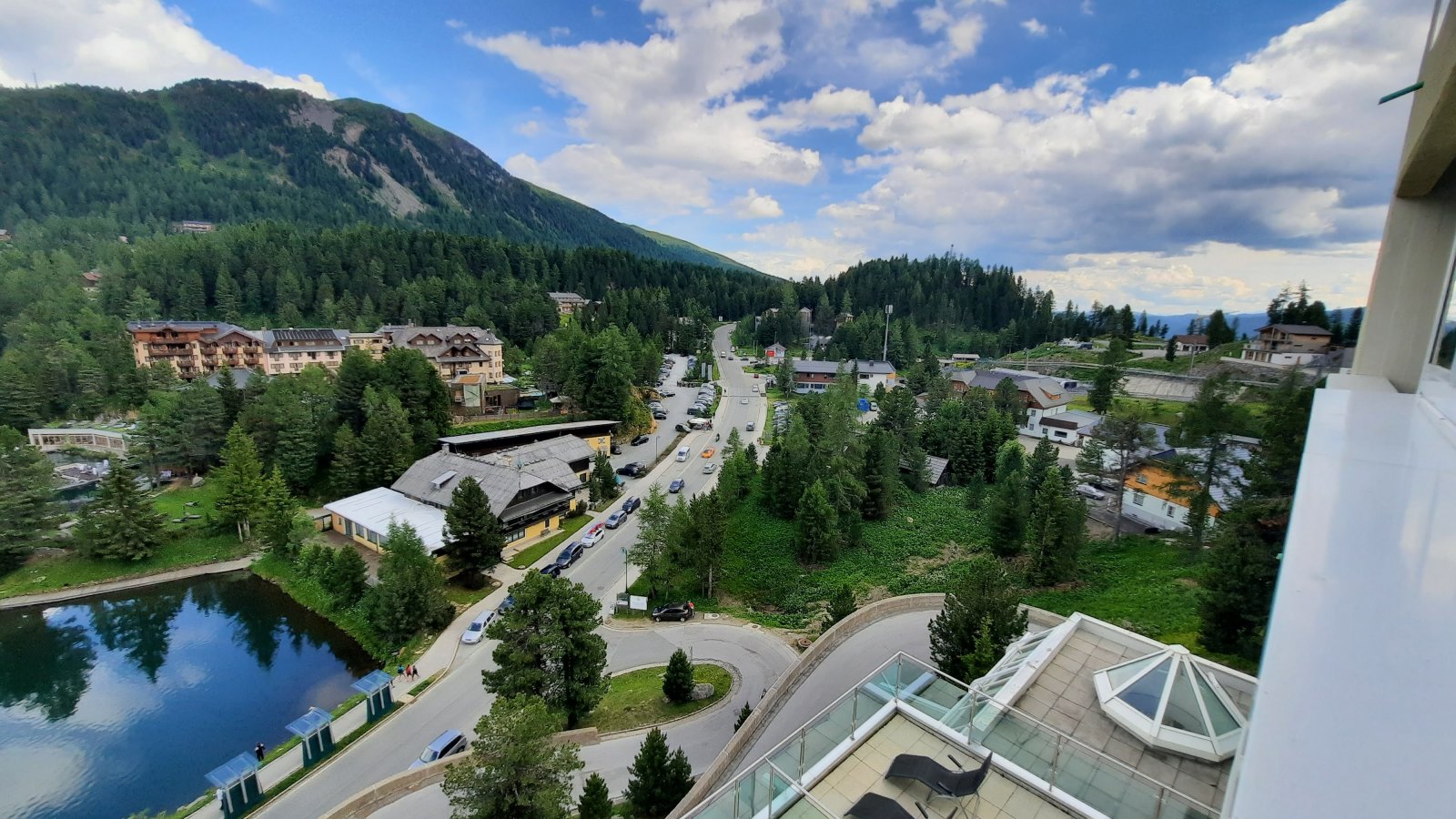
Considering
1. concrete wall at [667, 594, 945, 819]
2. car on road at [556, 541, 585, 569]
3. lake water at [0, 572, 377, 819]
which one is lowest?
lake water at [0, 572, 377, 819]

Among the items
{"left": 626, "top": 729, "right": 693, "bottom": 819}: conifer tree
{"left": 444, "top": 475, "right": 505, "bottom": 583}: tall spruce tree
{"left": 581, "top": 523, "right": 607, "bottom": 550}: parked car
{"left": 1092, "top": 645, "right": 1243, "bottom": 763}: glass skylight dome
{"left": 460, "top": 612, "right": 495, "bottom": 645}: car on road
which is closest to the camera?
{"left": 1092, "top": 645, "right": 1243, "bottom": 763}: glass skylight dome

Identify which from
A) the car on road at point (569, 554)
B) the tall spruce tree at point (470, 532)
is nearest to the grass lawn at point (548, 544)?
the car on road at point (569, 554)

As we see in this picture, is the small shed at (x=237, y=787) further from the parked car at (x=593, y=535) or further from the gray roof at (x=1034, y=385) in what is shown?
the gray roof at (x=1034, y=385)

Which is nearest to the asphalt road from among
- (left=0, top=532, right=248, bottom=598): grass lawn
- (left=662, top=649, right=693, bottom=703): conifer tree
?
(left=662, top=649, right=693, bottom=703): conifer tree

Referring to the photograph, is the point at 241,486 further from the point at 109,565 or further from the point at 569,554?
the point at 569,554

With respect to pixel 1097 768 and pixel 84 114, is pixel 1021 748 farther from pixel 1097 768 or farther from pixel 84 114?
pixel 84 114

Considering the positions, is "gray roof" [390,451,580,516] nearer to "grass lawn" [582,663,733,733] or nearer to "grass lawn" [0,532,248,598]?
"grass lawn" [0,532,248,598]
